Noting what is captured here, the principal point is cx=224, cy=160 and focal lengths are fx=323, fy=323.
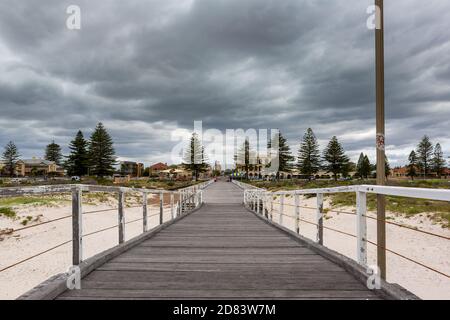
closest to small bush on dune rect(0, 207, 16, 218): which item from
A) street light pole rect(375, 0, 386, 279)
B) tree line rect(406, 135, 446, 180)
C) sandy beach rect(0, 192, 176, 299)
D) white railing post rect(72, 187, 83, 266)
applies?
sandy beach rect(0, 192, 176, 299)

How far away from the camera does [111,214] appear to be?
2244 cm

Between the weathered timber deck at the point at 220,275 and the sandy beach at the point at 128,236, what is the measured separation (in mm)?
3476

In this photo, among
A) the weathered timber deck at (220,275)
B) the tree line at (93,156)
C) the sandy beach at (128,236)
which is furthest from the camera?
the tree line at (93,156)

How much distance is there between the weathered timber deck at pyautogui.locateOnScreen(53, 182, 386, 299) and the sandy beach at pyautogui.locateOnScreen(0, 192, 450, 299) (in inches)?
137

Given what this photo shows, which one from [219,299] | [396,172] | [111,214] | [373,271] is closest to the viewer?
[219,299]

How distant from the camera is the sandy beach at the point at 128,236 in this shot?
33.5 ft

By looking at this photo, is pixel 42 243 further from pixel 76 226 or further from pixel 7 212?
pixel 76 226

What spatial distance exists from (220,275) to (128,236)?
1378 cm

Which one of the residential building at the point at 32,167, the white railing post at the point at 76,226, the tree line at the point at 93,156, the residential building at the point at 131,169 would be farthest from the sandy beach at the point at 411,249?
the residential building at the point at 131,169

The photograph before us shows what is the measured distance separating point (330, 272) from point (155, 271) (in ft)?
6.82

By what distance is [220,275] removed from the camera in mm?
3727

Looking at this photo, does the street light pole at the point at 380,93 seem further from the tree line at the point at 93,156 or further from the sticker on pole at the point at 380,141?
the tree line at the point at 93,156
